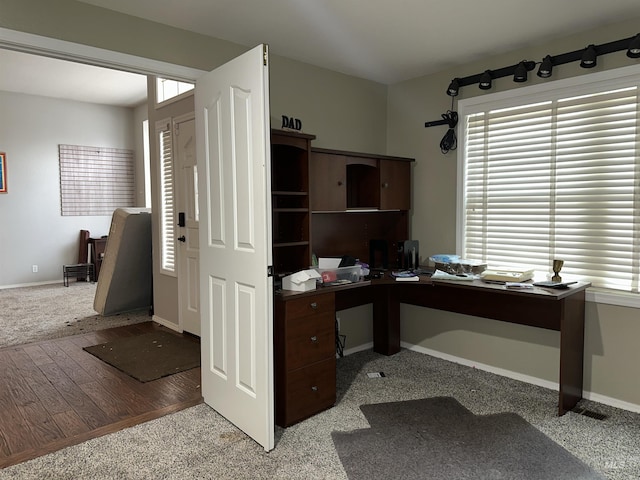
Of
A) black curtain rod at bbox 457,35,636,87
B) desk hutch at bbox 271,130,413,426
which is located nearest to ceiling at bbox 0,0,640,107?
black curtain rod at bbox 457,35,636,87

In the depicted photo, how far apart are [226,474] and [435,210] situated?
269 cm

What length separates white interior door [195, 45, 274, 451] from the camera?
7.69 ft

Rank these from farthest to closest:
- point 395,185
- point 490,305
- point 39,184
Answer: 1. point 39,184
2. point 395,185
3. point 490,305

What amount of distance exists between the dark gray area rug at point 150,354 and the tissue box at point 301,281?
1.42 metres

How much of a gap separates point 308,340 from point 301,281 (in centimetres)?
36

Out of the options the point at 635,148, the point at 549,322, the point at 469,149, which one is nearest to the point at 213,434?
the point at 549,322

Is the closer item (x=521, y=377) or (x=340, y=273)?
(x=340, y=273)

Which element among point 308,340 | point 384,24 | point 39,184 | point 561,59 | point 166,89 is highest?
point 166,89

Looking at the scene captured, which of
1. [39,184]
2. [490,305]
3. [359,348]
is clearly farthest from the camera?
[39,184]

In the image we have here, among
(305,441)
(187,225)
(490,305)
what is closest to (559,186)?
(490,305)

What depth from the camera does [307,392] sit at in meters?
2.78

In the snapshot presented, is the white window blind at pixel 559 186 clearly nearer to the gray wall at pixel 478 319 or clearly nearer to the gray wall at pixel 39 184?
the gray wall at pixel 478 319

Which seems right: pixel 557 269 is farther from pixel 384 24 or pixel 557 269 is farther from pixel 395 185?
pixel 384 24

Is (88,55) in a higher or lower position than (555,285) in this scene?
higher
